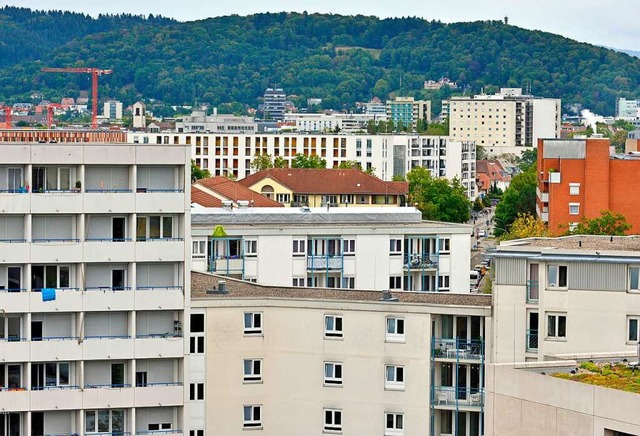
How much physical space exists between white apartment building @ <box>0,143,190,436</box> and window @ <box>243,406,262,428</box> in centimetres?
615

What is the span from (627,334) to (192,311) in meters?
12.2

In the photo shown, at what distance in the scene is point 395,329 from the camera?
180 ft

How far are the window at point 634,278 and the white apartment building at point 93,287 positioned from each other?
11.9 metres

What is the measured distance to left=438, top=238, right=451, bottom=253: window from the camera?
75625 millimetres

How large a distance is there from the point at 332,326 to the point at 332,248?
1742cm

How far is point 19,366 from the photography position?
1913 inches

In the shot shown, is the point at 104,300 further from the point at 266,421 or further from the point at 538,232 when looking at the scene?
the point at 538,232

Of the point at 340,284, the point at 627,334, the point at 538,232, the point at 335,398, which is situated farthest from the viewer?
the point at 538,232

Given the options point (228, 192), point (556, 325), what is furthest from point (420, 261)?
point (228, 192)

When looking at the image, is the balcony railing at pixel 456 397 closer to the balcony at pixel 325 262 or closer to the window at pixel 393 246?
the balcony at pixel 325 262

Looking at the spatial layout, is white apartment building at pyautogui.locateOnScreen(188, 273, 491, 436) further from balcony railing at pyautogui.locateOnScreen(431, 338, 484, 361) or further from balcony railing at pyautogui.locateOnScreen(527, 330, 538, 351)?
balcony railing at pyautogui.locateOnScreen(527, 330, 538, 351)

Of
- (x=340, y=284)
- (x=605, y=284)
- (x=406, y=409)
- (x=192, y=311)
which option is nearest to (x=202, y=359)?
(x=192, y=311)

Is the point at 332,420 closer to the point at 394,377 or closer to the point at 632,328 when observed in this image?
the point at 394,377

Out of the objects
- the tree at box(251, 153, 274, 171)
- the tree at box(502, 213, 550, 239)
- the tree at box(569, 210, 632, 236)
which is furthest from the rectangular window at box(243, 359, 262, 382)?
the tree at box(251, 153, 274, 171)
